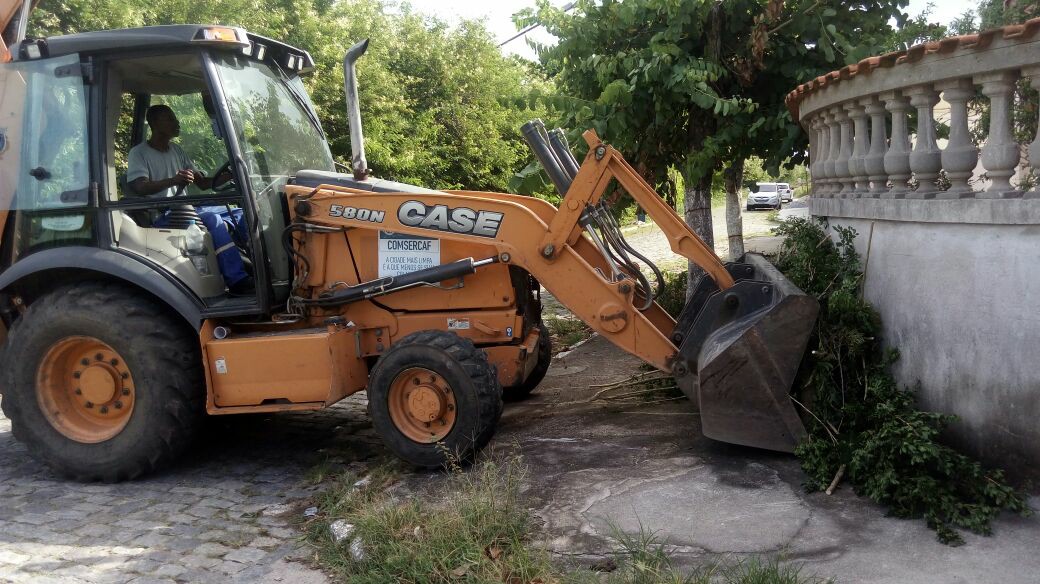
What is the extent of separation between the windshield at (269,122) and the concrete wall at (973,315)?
12.9ft

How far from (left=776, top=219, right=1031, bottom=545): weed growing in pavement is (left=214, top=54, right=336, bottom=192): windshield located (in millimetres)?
3559

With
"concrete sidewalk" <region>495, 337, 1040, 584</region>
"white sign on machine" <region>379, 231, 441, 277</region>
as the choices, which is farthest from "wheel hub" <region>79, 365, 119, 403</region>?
"concrete sidewalk" <region>495, 337, 1040, 584</region>

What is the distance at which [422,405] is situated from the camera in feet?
17.3

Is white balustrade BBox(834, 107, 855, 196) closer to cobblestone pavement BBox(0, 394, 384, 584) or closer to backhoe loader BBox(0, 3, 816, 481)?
backhoe loader BBox(0, 3, 816, 481)

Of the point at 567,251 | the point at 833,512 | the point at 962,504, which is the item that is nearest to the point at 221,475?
the point at 567,251

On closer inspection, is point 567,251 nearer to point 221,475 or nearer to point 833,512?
point 833,512

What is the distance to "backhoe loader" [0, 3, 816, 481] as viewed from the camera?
5.36 m

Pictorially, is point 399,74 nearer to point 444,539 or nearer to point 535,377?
point 535,377

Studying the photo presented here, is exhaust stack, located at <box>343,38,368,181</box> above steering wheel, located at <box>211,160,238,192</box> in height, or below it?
above

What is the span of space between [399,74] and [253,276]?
31.8 feet

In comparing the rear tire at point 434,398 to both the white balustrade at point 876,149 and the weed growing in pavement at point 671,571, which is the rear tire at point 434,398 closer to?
the weed growing in pavement at point 671,571

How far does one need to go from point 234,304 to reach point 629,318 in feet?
8.37

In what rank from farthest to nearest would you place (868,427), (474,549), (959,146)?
(868,427), (959,146), (474,549)

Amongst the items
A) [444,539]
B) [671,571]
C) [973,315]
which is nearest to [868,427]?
[973,315]
